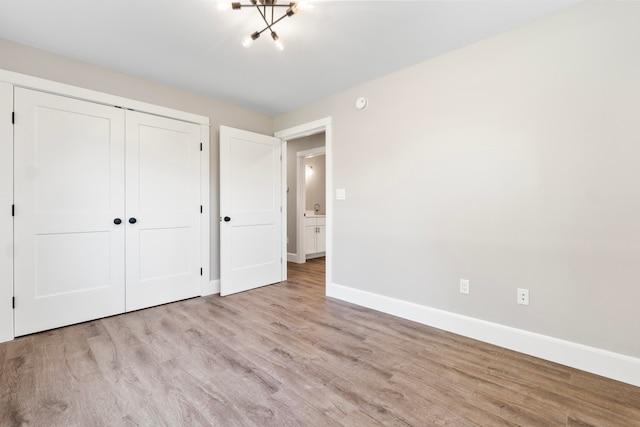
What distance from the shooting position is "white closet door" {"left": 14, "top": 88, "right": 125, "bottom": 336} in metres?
2.22

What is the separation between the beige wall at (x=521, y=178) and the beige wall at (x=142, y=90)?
5.91 feet

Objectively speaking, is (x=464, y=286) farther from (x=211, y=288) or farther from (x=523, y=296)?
(x=211, y=288)

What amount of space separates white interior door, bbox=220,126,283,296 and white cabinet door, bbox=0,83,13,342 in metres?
1.68

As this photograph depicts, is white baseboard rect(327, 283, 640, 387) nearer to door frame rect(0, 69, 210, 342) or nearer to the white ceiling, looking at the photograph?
door frame rect(0, 69, 210, 342)

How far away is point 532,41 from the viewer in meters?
1.95

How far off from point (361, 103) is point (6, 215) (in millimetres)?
3244

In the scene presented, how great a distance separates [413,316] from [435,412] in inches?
46.8

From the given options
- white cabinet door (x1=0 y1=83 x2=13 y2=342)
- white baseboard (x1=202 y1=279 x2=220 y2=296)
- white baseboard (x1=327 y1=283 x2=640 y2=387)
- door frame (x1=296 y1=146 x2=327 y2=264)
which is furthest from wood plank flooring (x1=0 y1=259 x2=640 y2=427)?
door frame (x1=296 y1=146 x2=327 y2=264)

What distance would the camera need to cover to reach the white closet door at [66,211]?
2.22 metres

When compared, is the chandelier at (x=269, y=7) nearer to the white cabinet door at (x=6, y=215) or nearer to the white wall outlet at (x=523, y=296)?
the white cabinet door at (x=6, y=215)

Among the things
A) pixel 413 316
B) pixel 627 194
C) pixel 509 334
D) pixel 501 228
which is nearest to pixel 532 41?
pixel 627 194

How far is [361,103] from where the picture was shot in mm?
2920

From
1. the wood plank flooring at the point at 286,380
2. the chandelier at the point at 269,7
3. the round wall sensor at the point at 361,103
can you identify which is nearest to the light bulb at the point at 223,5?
the chandelier at the point at 269,7

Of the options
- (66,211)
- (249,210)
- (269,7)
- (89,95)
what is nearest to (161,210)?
(66,211)
